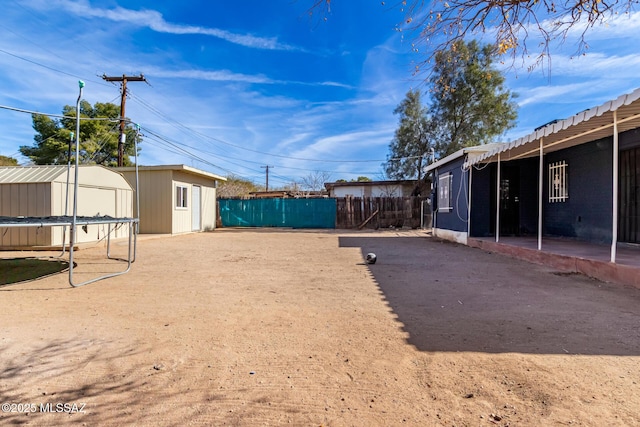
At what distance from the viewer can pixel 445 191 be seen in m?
12.1

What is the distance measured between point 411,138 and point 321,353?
2206cm

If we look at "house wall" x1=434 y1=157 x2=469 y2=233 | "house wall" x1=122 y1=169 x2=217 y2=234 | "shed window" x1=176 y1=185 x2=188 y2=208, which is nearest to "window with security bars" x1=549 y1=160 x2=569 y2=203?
"house wall" x1=434 y1=157 x2=469 y2=233

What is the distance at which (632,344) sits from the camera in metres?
2.61

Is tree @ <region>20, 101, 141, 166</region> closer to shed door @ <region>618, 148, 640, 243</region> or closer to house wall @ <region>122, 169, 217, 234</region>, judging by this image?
house wall @ <region>122, 169, 217, 234</region>

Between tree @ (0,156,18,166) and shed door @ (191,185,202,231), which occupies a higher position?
tree @ (0,156,18,166)

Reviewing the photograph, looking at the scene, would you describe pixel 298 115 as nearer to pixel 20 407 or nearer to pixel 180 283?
pixel 180 283

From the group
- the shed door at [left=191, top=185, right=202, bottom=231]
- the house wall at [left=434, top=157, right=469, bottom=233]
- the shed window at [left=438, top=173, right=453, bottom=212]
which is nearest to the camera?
the house wall at [left=434, top=157, right=469, bottom=233]

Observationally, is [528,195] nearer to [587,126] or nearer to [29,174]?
[587,126]

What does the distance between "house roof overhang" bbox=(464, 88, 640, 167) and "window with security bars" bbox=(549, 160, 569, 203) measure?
49 cm

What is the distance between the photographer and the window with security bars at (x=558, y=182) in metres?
8.70

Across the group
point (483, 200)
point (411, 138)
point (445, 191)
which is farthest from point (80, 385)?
point (411, 138)

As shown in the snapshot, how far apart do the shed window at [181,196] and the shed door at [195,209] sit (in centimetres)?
63

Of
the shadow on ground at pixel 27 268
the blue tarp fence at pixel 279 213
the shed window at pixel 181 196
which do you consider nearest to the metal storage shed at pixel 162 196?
the shed window at pixel 181 196

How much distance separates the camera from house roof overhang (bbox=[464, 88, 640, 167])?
4.46 metres
